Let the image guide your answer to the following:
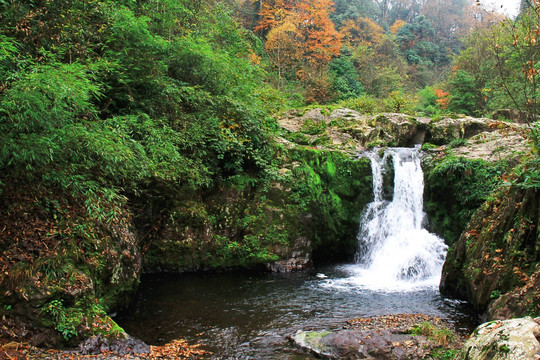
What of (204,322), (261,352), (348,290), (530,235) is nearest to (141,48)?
(204,322)

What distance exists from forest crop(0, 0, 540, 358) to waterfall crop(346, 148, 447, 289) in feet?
2.88

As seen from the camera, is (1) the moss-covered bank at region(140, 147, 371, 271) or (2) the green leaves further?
(1) the moss-covered bank at region(140, 147, 371, 271)

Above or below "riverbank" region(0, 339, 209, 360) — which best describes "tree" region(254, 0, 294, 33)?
above

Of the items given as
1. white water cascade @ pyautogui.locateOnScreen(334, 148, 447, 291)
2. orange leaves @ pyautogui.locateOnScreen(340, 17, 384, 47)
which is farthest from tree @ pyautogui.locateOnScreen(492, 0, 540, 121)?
orange leaves @ pyautogui.locateOnScreen(340, 17, 384, 47)

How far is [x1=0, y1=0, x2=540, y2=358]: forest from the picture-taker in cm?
437

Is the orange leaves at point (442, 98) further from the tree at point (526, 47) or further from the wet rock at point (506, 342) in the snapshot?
the wet rock at point (506, 342)

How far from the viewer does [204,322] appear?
6.14 m

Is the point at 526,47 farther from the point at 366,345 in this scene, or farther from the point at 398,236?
the point at 398,236

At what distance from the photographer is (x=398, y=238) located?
10477 millimetres

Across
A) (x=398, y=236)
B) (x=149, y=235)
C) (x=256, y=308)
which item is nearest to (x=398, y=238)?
(x=398, y=236)

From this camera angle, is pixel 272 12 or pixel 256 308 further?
pixel 272 12

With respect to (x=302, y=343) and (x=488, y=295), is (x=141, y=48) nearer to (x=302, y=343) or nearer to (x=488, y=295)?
(x=302, y=343)

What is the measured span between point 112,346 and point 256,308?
2.96 meters

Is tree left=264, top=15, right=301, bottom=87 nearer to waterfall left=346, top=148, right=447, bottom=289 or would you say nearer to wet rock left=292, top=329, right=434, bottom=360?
waterfall left=346, top=148, right=447, bottom=289
